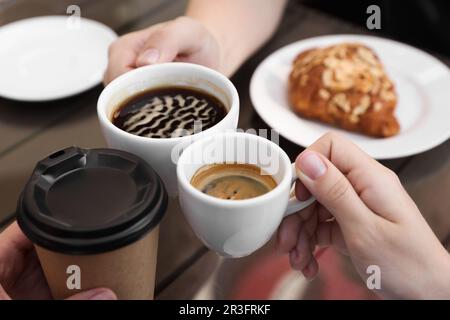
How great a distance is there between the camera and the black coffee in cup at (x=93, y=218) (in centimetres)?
45

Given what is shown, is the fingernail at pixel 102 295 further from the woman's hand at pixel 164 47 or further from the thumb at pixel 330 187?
the woman's hand at pixel 164 47

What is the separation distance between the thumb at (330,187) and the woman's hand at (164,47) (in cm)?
32

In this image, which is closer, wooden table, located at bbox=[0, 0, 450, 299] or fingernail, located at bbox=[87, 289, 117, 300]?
fingernail, located at bbox=[87, 289, 117, 300]

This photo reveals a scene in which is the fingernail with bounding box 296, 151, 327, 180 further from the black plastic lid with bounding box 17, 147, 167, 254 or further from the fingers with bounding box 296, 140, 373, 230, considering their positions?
the black plastic lid with bounding box 17, 147, 167, 254

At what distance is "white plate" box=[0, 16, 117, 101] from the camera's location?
3.18ft

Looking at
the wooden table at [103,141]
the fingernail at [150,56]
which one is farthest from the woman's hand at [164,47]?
the wooden table at [103,141]

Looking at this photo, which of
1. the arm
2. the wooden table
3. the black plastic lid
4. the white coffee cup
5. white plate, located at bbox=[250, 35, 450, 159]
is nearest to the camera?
the black plastic lid

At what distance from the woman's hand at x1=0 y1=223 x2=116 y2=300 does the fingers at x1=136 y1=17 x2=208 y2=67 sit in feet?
0.93

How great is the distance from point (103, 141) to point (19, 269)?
269 millimetres

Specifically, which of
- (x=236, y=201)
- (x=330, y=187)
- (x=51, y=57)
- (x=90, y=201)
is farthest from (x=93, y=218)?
(x=51, y=57)

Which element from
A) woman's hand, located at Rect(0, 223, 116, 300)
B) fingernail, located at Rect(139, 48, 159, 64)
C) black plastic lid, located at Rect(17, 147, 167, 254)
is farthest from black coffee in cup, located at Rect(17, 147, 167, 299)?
fingernail, located at Rect(139, 48, 159, 64)

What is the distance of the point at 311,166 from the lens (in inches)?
21.5

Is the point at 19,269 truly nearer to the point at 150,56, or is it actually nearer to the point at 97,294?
the point at 97,294
